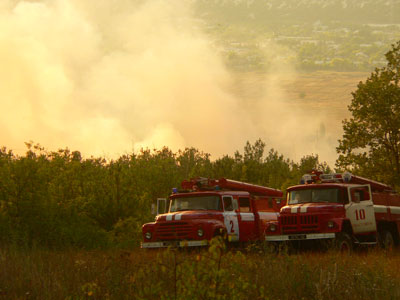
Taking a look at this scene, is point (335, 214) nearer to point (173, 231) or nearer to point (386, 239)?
point (386, 239)

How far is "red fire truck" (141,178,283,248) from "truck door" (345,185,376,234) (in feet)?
10.6

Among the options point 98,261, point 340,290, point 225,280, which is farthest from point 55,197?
point 225,280

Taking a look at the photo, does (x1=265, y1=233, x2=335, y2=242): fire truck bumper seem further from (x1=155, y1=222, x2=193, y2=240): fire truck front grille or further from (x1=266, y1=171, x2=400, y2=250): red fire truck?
(x1=155, y1=222, x2=193, y2=240): fire truck front grille

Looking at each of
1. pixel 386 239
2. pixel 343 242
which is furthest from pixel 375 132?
pixel 343 242

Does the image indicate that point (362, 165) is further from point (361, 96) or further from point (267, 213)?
point (267, 213)

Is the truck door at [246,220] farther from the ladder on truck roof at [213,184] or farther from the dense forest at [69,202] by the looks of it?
the dense forest at [69,202]

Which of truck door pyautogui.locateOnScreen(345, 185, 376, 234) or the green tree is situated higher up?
the green tree

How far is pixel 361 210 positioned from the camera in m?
19.9

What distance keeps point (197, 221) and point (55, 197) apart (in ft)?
24.3

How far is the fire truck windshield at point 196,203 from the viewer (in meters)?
19.5

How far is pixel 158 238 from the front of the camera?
62.7ft

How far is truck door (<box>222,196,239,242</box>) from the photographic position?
19.5 meters

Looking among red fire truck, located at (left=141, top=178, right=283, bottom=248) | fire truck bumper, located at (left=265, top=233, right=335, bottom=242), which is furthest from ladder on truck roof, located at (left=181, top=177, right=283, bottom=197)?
fire truck bumper, located at (left=265, top=233, right=335, bottom=242)

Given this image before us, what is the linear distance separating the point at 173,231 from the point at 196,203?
1.43 metres
